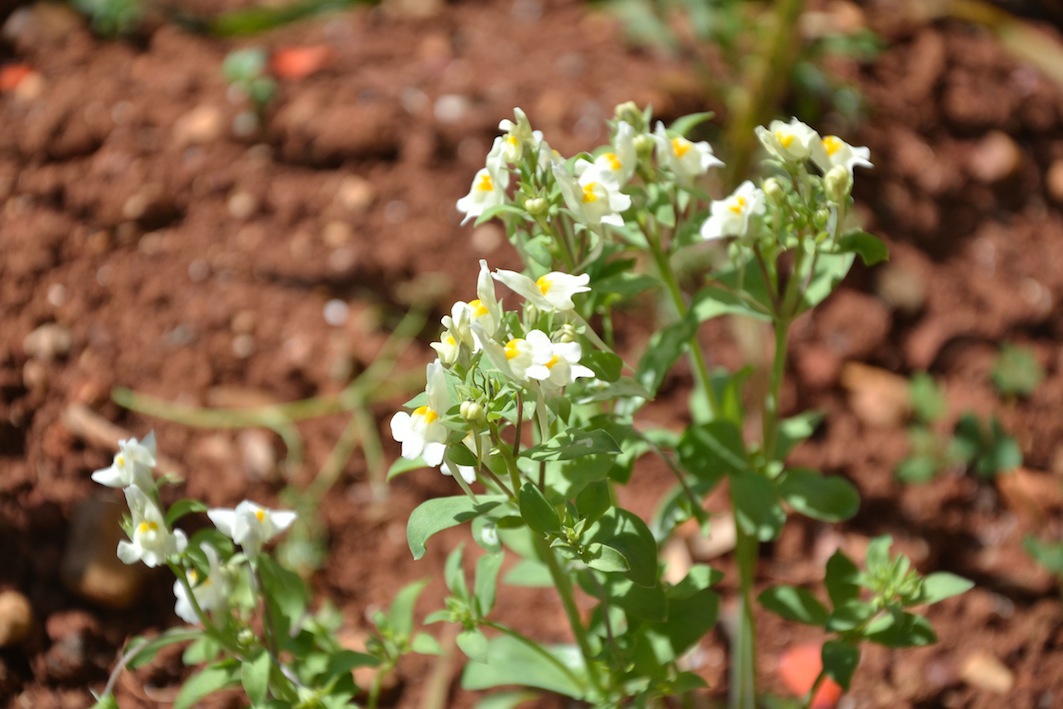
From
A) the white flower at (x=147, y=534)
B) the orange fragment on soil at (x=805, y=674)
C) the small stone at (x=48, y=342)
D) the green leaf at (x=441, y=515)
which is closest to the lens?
the green leaf at (x=441, y=515)

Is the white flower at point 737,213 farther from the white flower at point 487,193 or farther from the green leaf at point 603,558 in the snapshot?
the green leaf at point 603,558

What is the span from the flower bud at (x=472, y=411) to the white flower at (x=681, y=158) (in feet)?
1.67

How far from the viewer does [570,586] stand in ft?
4.76

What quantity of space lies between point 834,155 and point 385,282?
1396mm

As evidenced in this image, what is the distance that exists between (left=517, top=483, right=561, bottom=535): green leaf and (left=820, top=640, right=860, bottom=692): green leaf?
1.93ft

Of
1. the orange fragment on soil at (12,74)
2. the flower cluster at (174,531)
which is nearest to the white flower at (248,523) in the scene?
the flower cluster at (174,531)

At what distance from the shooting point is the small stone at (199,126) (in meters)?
2.71

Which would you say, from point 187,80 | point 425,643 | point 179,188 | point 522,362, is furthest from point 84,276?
point 522,362

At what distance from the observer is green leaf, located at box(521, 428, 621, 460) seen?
1.13 metres

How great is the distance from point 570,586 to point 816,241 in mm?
578

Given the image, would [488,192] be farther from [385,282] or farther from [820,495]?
[385,282]

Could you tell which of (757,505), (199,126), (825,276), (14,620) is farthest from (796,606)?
(199,126)

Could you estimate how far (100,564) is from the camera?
1914 millimetres

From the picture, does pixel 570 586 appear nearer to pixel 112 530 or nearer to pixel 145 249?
pixel 112 530
